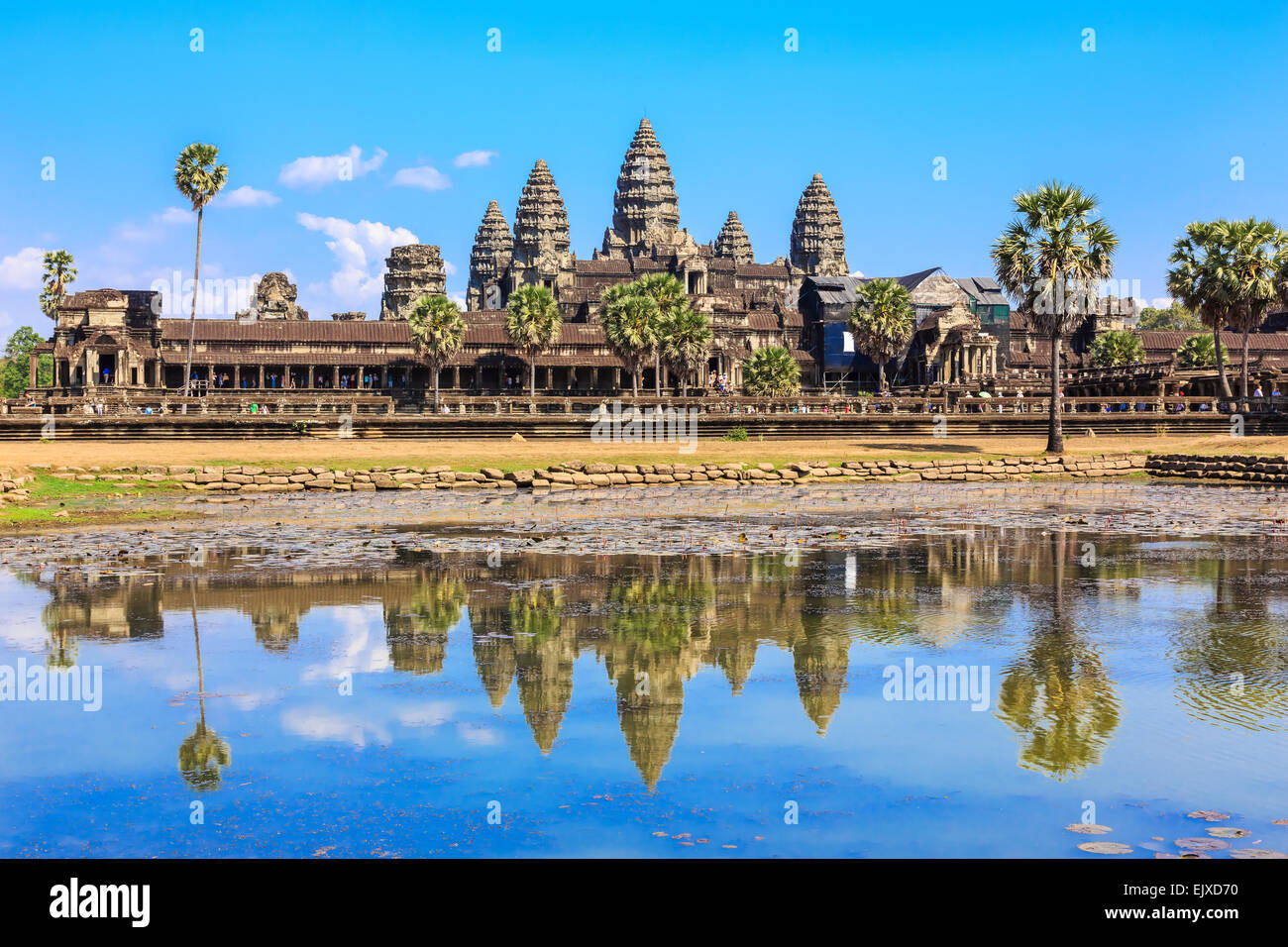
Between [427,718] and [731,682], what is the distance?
2.66 m

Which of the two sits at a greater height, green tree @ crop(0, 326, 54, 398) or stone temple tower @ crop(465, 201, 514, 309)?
stone temple tower @ crop(465, 201, 514, 309)

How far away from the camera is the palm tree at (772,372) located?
9425 cm

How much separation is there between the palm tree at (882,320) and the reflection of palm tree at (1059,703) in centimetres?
8205

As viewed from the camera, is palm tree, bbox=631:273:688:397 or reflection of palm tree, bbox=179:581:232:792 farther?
palm tree, bbox=631:273:688:397

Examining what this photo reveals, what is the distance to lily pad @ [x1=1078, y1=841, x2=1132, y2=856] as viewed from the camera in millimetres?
6320

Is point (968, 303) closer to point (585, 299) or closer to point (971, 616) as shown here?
point (585, 299)

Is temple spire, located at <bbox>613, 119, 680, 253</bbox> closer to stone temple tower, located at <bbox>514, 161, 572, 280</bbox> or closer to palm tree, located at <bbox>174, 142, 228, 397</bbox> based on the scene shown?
→ stone temple tower, located at <bbox>514, 161, 572, 280</bbox>

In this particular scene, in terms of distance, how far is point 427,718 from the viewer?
9.23 m

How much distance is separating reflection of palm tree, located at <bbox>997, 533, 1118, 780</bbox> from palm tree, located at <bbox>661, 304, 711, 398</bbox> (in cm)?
7095

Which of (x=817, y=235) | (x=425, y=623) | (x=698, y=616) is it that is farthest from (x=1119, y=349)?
(x=425, y=623)

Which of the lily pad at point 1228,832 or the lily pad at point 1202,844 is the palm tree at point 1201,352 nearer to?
the lily pad at point 1228,832

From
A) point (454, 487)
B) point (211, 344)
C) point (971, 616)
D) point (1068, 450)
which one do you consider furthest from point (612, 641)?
point (211, 344)

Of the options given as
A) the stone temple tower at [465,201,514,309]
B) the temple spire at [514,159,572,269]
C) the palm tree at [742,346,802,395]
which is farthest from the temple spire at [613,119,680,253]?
the palm tree at [742,346,802,395]

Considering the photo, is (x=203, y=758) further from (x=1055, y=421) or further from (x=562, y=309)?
(x=562, y=309)
